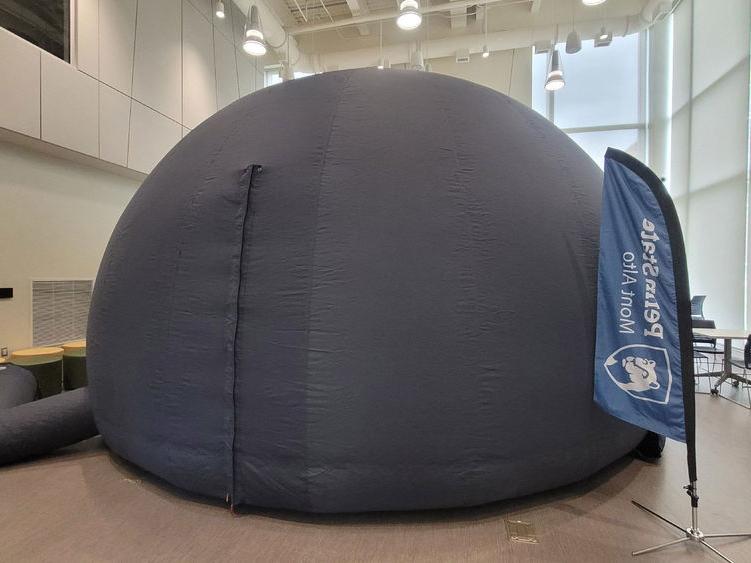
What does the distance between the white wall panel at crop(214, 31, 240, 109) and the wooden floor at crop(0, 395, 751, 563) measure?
870 cm

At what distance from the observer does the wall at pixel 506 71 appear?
453 inches

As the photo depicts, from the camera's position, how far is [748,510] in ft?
8.30

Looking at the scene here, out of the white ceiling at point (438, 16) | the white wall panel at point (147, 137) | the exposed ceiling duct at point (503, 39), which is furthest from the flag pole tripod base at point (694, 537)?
the white ceiling at point (438, 16)

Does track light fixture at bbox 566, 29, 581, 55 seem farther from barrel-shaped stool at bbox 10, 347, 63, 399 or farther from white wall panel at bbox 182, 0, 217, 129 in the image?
barrel-shaped stool at bbox 10, 347, 63, 399

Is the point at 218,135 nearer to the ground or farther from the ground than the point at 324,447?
farther from the ground

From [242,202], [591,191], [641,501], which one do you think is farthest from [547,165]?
[641,501]

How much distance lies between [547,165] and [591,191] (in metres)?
0.41

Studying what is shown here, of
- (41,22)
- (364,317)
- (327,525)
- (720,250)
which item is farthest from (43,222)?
(720,250)

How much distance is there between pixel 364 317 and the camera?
7.30 ft

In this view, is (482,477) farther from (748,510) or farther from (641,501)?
(748,510)

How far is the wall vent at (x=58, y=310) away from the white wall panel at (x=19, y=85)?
2.22 metres

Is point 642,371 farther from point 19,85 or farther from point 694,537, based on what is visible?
point 19,85

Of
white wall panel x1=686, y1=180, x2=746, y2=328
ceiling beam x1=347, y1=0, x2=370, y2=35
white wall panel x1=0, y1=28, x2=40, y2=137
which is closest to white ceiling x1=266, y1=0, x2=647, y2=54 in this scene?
ceiling beam x1=347, y1=0, x2=370, y2=35

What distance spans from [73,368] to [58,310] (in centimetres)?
174
